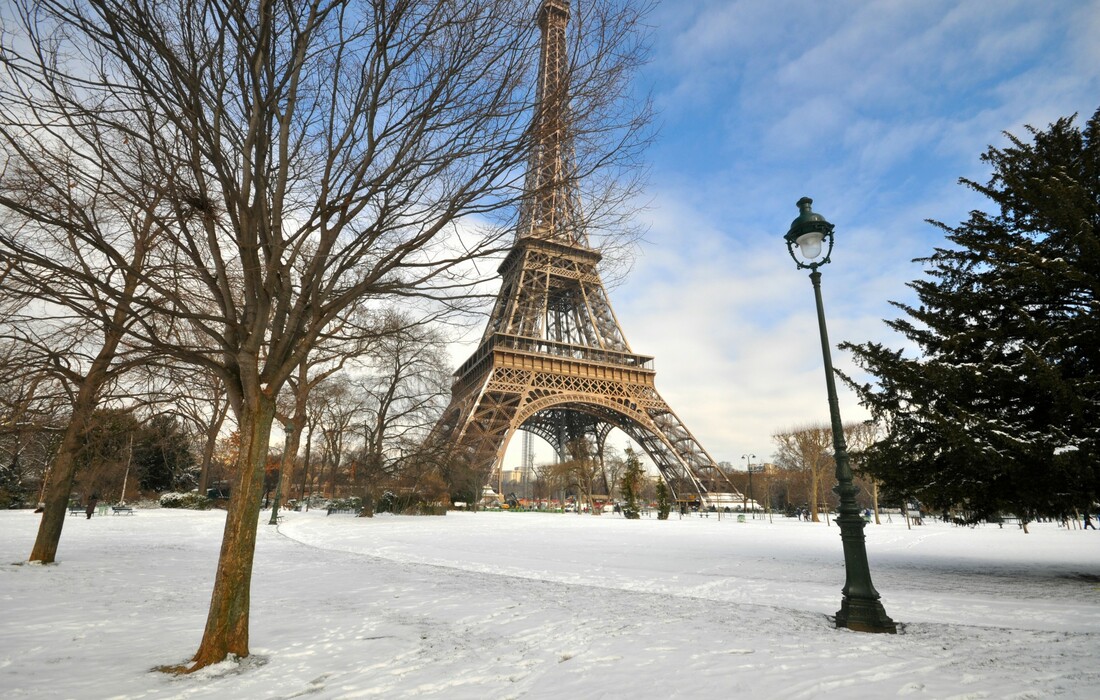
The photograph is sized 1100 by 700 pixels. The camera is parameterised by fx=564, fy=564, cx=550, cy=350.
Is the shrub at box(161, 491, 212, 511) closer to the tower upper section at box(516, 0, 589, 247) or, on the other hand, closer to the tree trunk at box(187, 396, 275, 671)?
the tree trunk at box(187, 396, 275, 671)

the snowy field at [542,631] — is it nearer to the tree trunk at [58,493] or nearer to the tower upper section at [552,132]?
the tree trunk at [58,493]

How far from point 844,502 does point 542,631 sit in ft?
12.0

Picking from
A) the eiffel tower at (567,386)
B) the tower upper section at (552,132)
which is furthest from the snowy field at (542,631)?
the eiffel tower at (567,386)

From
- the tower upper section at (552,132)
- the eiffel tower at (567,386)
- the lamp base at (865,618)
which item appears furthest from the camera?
the eiffel tower at (567,386)

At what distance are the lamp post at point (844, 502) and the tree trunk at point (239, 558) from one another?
5.39 metres

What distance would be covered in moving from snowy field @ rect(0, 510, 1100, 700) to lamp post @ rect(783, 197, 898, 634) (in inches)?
14.0

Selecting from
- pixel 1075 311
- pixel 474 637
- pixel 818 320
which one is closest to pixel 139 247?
pixel 474 637

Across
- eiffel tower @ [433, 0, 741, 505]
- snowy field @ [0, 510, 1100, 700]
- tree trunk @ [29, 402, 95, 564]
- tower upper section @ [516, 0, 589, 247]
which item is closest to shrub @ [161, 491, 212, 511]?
eiffel tower @ [433, 0, 741, 505]

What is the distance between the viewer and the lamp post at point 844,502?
5.70 meters

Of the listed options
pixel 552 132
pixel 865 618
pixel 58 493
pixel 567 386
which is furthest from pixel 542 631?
pixel 567 386

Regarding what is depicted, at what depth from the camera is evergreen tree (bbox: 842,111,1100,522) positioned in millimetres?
8461

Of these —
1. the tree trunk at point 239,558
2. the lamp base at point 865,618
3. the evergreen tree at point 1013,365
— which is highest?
the evergreen tree at point 1013,365

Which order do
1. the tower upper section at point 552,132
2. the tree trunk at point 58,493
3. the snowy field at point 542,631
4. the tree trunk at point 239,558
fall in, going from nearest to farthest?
the snowy field at point 542,631 → the tree trunk at point 239,558 → the tower upper section at point 552,132 → the tree trunk at point 58,493

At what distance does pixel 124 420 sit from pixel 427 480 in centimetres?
2210
